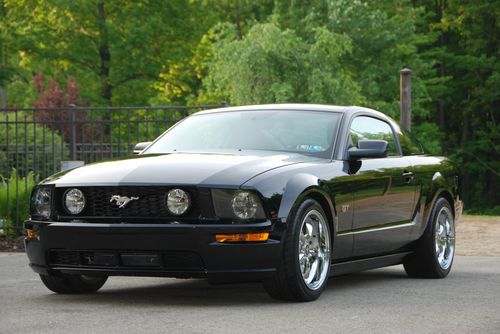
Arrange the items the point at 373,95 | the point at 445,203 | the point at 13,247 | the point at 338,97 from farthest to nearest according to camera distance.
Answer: the point at 373,95
the point at 338,97
the point at 13,247
the point at 445,203

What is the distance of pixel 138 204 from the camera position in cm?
816

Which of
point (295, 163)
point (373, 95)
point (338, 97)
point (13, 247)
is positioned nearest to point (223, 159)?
point (295, 163)

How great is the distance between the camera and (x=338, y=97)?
39000 millimetres

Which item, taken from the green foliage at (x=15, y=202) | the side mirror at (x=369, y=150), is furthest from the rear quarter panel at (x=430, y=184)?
the green foliage at (x=15, y=202)

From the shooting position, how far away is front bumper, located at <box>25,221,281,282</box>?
802cm

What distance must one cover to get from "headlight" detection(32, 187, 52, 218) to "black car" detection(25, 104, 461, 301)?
1 centimetres

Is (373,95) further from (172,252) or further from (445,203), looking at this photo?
(172,252)

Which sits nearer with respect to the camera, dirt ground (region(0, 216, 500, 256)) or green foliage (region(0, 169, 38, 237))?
dirt ground (region(0, 216, 500, 256))

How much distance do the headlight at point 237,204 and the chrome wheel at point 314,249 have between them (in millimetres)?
472

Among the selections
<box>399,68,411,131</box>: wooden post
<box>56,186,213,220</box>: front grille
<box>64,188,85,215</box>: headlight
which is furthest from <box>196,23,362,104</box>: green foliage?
<box>56,186,213,220</box>: front grille

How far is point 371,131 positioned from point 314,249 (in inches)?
80.9

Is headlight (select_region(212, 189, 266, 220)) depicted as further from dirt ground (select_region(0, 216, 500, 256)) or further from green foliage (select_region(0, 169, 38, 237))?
green foliage (select_region(0, 169, 38, 237))

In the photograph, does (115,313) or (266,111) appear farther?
(266,111)

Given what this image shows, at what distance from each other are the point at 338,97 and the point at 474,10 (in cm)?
1159
